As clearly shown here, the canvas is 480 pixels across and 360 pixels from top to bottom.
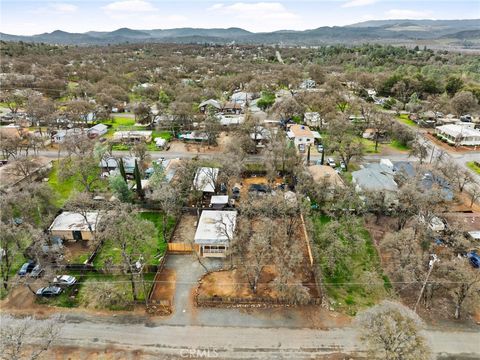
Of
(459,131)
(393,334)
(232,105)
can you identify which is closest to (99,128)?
(232,105)

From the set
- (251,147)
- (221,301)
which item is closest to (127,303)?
(221,301)

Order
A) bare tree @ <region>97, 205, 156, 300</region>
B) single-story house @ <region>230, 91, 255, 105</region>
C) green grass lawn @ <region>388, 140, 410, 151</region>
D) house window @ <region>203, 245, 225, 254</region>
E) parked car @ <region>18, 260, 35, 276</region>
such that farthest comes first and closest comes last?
1. single-story house @ <region>230, 91, 255, 105</region>
2. green grass lawn @ <region>388, 140, 410, 151</region>
3. house window @ <region>203, 245, 225, 254</region>
4. parked car @ <region>18, 260, 35, 276</region>
5. bare tree @ <region>97, 205, 156, 300</region>

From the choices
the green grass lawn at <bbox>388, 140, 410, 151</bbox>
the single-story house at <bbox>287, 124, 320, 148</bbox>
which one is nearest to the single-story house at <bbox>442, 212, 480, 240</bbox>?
the green grass lawn at <bbox>388, 140, 410, 151</bbox>

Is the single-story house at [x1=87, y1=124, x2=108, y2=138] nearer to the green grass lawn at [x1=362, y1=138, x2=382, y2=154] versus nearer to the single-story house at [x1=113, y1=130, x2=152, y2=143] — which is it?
the single-story house at [x1=113, y1=130, x2=152, y2=143]

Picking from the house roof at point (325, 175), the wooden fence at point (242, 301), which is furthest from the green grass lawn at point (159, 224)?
the house roof at point (325, 175)

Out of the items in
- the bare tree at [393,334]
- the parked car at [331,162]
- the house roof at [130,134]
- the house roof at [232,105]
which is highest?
the bare tree at [393,334]

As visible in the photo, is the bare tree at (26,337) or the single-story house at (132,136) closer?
the bare tree at (26,337)

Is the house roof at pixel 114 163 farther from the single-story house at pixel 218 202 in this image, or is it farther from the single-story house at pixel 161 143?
the single-story house at pixel 218 202
